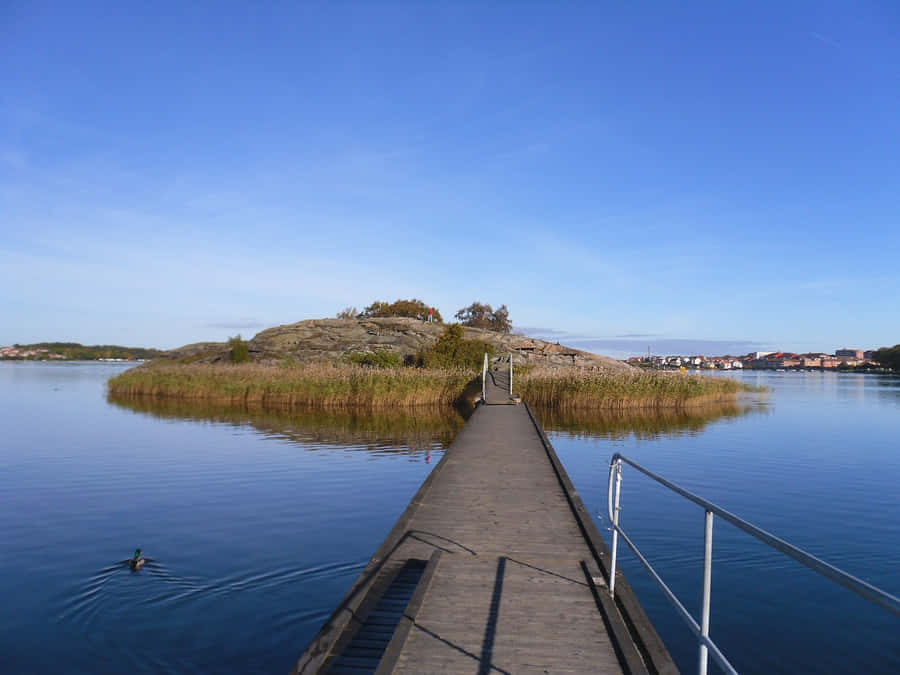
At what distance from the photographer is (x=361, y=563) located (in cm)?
765

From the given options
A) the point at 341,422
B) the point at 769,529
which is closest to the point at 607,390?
the point at 341,422

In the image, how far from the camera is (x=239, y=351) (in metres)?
41.1

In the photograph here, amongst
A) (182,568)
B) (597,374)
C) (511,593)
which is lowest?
(182,568)

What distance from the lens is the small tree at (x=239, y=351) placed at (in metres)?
40.7

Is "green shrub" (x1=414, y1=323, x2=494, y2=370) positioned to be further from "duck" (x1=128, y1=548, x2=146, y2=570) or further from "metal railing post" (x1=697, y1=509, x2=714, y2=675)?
"metal railing post" (x1=697, y1=509, x2=714, y2=675)

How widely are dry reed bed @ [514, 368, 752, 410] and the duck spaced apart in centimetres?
1917

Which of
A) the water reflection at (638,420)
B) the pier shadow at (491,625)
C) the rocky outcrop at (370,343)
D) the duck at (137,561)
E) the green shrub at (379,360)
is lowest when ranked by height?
the duck at (137,561)

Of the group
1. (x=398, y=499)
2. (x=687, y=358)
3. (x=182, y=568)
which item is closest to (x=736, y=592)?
(x=398, y=499)

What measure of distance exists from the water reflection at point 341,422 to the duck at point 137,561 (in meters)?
8.17

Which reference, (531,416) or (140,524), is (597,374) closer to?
(531,416)

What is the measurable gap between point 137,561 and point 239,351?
35076 mm

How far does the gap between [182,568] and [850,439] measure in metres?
19.1

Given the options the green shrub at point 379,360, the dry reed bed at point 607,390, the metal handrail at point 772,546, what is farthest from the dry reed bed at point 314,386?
the metal handrail at point 772,546

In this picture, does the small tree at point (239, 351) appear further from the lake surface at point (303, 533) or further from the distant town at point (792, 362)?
the distant town at point (792, 362)
